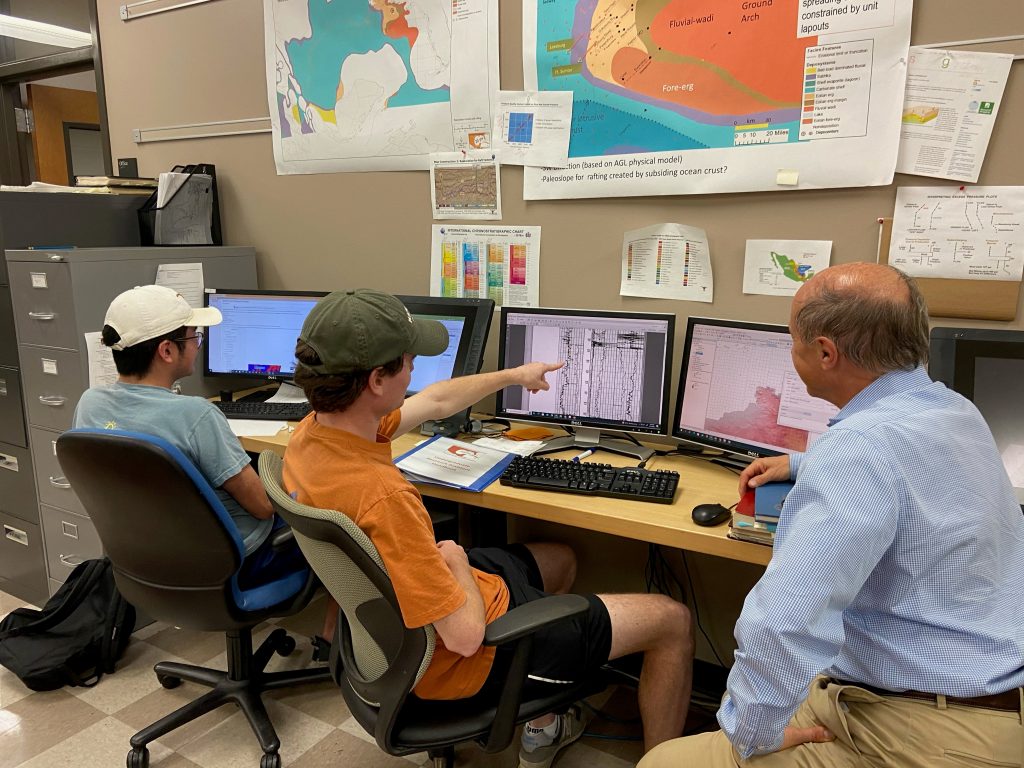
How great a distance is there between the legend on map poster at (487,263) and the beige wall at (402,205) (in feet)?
0.14

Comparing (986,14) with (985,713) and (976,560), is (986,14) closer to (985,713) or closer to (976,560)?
(976,560)

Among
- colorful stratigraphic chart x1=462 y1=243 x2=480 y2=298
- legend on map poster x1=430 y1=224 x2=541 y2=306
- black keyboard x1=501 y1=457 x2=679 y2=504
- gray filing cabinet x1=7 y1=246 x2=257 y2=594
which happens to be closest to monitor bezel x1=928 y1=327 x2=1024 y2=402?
black keyboard x1=501 y1=457 x2=679 y2=504

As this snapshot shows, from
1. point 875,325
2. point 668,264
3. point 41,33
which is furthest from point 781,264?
point 41,33

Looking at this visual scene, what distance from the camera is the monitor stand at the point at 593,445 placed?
2.07 metres

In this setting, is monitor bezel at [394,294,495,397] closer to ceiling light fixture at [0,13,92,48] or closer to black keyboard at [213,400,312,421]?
black keyboard at [213,400,312,421]

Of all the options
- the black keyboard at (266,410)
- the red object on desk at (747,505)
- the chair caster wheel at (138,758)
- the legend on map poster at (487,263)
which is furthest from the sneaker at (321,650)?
the red object on desk at (747,505)

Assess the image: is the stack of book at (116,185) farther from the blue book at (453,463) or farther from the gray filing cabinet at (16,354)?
the blue book at (453,463)

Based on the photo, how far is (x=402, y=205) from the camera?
260cm

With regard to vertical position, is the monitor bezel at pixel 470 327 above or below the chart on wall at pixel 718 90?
below

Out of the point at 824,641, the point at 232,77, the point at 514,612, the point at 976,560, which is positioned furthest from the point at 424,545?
the point at 232,77

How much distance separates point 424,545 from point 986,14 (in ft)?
5.70

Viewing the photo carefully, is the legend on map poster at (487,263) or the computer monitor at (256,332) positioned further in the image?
the computer monitor at (256,332)

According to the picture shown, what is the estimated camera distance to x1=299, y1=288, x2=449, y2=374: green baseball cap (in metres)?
1.28

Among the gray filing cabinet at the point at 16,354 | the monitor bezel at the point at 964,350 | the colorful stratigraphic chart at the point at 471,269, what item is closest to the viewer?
the monitor bezel at the point at 964,350
